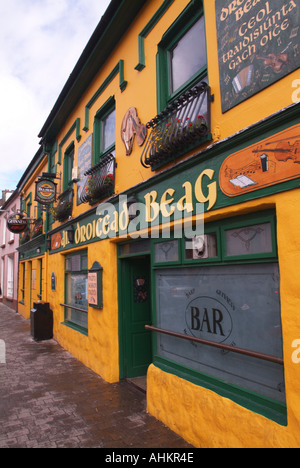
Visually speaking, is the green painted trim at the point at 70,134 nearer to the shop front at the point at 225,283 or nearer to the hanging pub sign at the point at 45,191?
the hanging pub sign at the point at 45,191

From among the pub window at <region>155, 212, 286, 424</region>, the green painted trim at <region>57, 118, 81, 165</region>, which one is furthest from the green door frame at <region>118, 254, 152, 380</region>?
the green painted trim at <region>57, 118, 81, 165</region>

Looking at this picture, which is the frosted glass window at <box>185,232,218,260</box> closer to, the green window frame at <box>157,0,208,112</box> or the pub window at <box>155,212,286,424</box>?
the pub window at <box>155,212,286,424</box>

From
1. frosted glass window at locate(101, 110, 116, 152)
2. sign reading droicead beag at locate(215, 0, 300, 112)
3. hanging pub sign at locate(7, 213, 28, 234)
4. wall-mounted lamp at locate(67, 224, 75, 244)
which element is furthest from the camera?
hanging pub sign at locate(7, 213, 28, 234)

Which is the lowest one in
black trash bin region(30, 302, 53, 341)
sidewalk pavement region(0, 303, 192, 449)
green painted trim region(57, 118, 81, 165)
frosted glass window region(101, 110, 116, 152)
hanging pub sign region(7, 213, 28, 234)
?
sidewalk pavement region(0, 303, 192, 449)

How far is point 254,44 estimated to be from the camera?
3.21 m

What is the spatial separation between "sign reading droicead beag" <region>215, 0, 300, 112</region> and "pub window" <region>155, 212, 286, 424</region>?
134 cm

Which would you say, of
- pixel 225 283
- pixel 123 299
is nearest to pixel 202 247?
pixel 225 283

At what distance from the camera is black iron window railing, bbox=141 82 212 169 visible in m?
3.73

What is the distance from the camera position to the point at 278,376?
9.41 feet

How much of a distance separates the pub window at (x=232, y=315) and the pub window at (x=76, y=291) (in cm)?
366

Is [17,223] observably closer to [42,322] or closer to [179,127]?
[42,322]

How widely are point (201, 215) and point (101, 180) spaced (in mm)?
3149

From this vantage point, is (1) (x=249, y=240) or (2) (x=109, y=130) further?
(2) (x=109, y=130)

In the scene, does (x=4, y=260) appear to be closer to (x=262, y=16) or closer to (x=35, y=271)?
(x=35, y=271)
